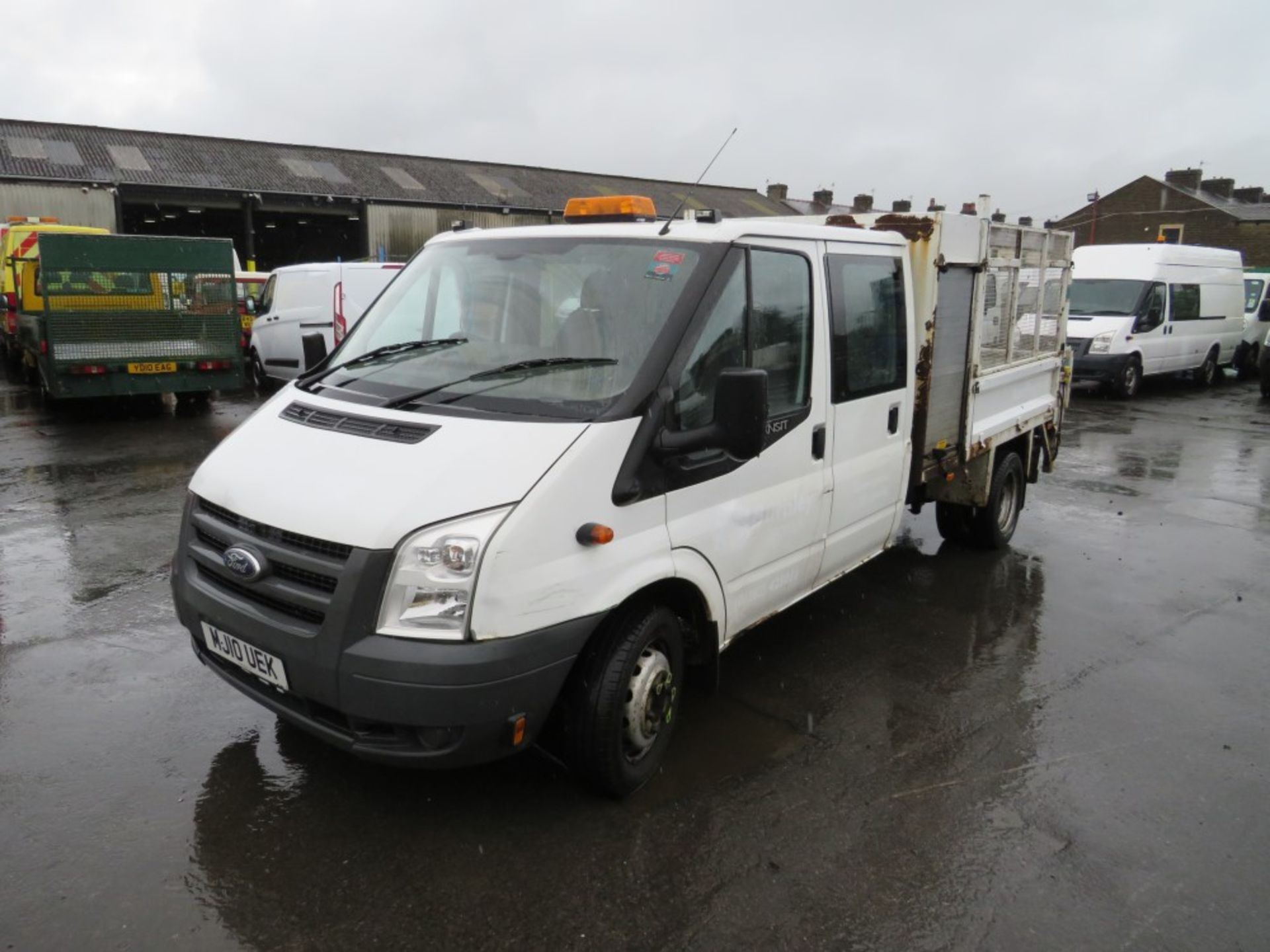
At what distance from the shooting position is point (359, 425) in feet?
11.1

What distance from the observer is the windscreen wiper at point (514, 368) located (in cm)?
350

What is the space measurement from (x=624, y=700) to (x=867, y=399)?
2.13 m

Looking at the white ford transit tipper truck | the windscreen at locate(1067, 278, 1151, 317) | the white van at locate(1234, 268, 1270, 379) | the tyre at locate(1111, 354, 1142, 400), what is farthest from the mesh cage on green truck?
the white van at locate(1234, 268, 1270, 379)

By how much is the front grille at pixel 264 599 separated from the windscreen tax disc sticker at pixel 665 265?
179 cm

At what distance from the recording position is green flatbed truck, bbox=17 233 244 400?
448 inches

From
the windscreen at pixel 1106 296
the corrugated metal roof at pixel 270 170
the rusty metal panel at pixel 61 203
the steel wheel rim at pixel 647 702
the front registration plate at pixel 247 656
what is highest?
the corrugated metal roof at pixel 270 170

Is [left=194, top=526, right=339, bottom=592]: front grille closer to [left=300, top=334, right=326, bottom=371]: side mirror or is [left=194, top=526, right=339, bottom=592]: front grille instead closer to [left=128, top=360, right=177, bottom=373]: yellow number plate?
[left=300, top=334, right=326, bottom=371]: side mirror

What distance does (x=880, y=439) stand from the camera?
480 cm

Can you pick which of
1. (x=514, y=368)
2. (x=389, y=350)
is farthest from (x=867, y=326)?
(x=389, y=350)

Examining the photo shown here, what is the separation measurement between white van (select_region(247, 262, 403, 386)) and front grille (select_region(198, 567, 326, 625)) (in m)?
10.6

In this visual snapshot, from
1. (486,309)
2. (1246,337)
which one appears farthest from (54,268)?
(1246,337)

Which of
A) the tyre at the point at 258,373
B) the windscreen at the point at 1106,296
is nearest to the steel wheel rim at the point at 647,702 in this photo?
the tyre at the point at 258,373

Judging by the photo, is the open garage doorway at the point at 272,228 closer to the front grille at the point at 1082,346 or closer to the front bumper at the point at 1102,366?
the front grille at the point at 1082,346

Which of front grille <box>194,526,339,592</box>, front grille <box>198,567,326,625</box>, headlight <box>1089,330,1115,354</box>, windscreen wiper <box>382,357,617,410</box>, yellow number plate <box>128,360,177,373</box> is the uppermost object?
headlight <box>1089,330,1115,354</box>
